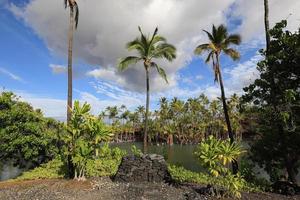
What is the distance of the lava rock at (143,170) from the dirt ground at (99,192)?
70cm

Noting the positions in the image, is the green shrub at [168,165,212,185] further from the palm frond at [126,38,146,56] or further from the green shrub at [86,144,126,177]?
the palm frond at [126,38,146,56]

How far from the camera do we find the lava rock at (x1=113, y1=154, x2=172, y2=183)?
653 inches

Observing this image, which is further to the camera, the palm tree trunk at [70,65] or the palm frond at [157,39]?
the palm frond at [157,39]

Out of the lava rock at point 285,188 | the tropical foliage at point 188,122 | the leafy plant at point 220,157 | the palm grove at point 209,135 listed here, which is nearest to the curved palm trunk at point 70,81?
the palm grove at point 209,135

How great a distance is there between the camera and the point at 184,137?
93875 mm

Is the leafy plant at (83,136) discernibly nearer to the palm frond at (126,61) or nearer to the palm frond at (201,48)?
the palm frond at (126,61)

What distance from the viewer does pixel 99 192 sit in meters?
14.7

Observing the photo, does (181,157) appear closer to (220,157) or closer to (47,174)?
(47,174)

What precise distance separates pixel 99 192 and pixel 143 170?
2904mm

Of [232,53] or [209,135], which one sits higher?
[232,53]

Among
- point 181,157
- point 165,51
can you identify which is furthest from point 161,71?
point 181,157

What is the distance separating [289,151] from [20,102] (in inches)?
771

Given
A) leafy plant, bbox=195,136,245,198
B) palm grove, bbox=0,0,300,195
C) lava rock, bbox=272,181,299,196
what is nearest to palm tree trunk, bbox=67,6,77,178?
palm grove, bbox=0,0,300,195

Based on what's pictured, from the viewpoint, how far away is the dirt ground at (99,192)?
544 inches
